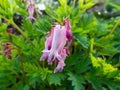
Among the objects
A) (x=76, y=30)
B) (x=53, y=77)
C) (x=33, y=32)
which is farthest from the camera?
(x=33, y=32)

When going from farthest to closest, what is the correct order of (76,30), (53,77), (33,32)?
(33,32), (76,30), (53,77)

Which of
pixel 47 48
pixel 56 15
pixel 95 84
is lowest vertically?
pixel 95 84

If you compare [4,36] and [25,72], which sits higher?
[4,36]

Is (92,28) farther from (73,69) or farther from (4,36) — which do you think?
(4,36)

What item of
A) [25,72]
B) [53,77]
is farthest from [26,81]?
[53,77]

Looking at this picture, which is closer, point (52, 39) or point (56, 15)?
point (52, 39)

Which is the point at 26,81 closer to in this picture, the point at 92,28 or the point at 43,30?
the point at 43,30

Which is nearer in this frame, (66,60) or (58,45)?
(58,45)
